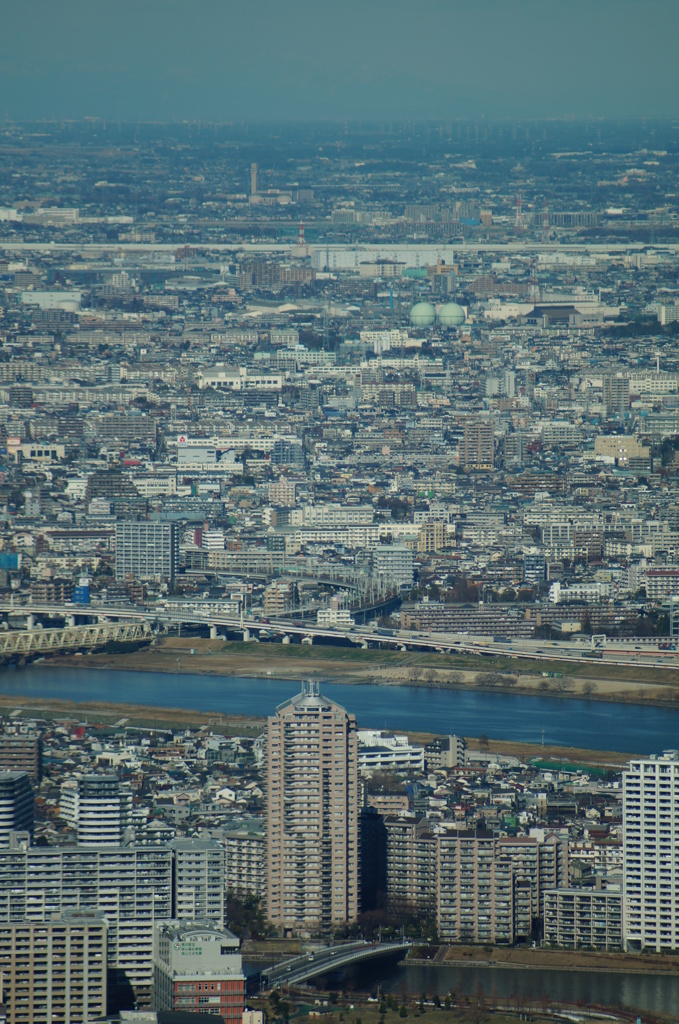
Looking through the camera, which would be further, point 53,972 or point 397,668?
point 397,668

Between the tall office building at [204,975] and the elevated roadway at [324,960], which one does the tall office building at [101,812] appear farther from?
the tall office building at [204,975]

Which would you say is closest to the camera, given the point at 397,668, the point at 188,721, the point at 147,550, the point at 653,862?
the point at 653,862

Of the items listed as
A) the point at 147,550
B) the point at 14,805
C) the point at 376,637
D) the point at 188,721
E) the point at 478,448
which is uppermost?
the point at 14,805

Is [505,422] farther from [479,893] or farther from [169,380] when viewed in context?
[479,893]

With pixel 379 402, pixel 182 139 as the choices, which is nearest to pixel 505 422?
pixel 379 402

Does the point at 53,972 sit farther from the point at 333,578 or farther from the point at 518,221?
the point at 518,221

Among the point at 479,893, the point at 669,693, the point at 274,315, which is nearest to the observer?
the point at 479,893

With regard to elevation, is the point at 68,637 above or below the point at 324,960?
below

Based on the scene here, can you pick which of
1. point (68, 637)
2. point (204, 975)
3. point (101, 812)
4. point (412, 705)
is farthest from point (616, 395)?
point (204, 975)

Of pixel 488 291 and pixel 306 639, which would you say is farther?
pixel 488 291
